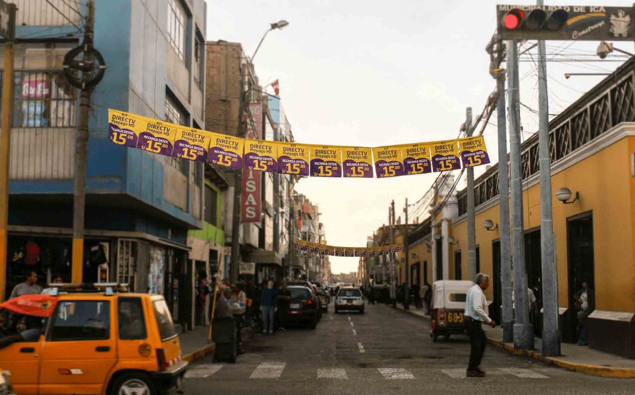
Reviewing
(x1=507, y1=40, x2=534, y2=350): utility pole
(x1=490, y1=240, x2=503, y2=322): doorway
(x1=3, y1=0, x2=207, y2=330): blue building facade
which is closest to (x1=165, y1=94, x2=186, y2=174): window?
(x1=3, y1=0, x2=207, y2=330): blue building facade

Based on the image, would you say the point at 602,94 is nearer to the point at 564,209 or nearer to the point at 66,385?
the point at 564,209

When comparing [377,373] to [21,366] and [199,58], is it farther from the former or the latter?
[199,58]

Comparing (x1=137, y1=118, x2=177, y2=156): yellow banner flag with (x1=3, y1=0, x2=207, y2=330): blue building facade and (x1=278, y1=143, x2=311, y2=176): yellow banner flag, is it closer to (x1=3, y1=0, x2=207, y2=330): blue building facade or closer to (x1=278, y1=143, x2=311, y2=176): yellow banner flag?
(x1=3, y1=0, x2=207, y2=330): blue building facade

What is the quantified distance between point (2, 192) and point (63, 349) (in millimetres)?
5186

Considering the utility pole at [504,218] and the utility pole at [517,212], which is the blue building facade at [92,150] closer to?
the utility pole at [517,212]

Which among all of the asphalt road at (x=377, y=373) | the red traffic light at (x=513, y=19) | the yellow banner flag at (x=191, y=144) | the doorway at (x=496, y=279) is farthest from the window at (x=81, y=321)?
the doorway at (x=496, y=279)

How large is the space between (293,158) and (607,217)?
8041 millimetres

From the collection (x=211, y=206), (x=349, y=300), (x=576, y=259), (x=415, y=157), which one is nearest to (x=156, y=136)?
(x=415, y=157)

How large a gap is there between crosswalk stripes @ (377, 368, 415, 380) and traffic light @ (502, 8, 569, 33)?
665 centimetres

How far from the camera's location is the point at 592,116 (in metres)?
19.2

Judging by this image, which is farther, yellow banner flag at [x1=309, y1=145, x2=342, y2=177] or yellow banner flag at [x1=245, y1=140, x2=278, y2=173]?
yellow banner flag at [x1=309, y1=145, x2=342, y2=177]

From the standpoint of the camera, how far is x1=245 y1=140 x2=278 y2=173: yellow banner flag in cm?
1902

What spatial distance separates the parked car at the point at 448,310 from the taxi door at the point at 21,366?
15030 millimetres

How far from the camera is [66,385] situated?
374 inches
